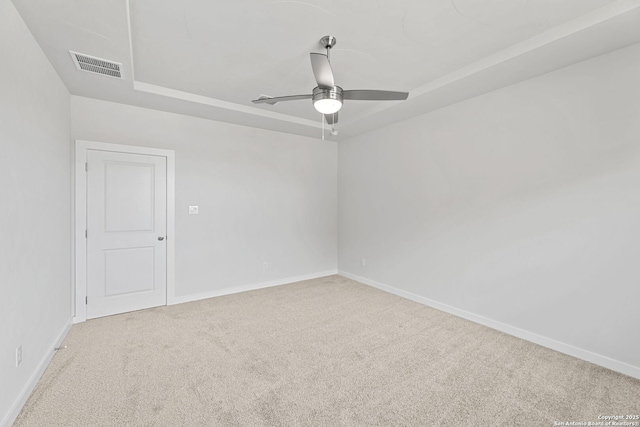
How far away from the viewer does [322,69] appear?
6.62 feet

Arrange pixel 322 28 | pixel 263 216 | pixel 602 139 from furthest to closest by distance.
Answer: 1. pixel 263 216
2. pixel 602 139
3. pixel 322 28

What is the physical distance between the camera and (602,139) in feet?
7.82

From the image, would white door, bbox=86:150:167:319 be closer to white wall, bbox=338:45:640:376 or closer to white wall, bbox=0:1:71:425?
white wall, bbox=0:1:71:425

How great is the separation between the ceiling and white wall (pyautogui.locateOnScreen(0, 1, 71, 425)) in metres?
0.27

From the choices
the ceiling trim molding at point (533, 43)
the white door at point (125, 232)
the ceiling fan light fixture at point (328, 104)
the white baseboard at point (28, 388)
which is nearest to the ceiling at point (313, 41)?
the ceiling trim molding at point (533, 43)

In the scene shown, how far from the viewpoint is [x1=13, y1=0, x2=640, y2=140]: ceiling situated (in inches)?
76.4

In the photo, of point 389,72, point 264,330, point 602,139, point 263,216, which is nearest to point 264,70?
point 389,72

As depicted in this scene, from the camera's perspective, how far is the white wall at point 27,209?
171cm

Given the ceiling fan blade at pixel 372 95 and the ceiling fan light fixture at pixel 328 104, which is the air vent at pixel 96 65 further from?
the ceiling fan blade at pixel 372 95

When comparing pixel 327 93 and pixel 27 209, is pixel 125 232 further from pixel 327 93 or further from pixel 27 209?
pixel 327 93

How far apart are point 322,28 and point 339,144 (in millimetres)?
3222

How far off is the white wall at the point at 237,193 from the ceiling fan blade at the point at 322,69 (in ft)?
8.25

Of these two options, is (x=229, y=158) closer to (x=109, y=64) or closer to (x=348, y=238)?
(x=109, y=64)

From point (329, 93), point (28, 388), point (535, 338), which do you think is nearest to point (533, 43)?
point (329, 93)
